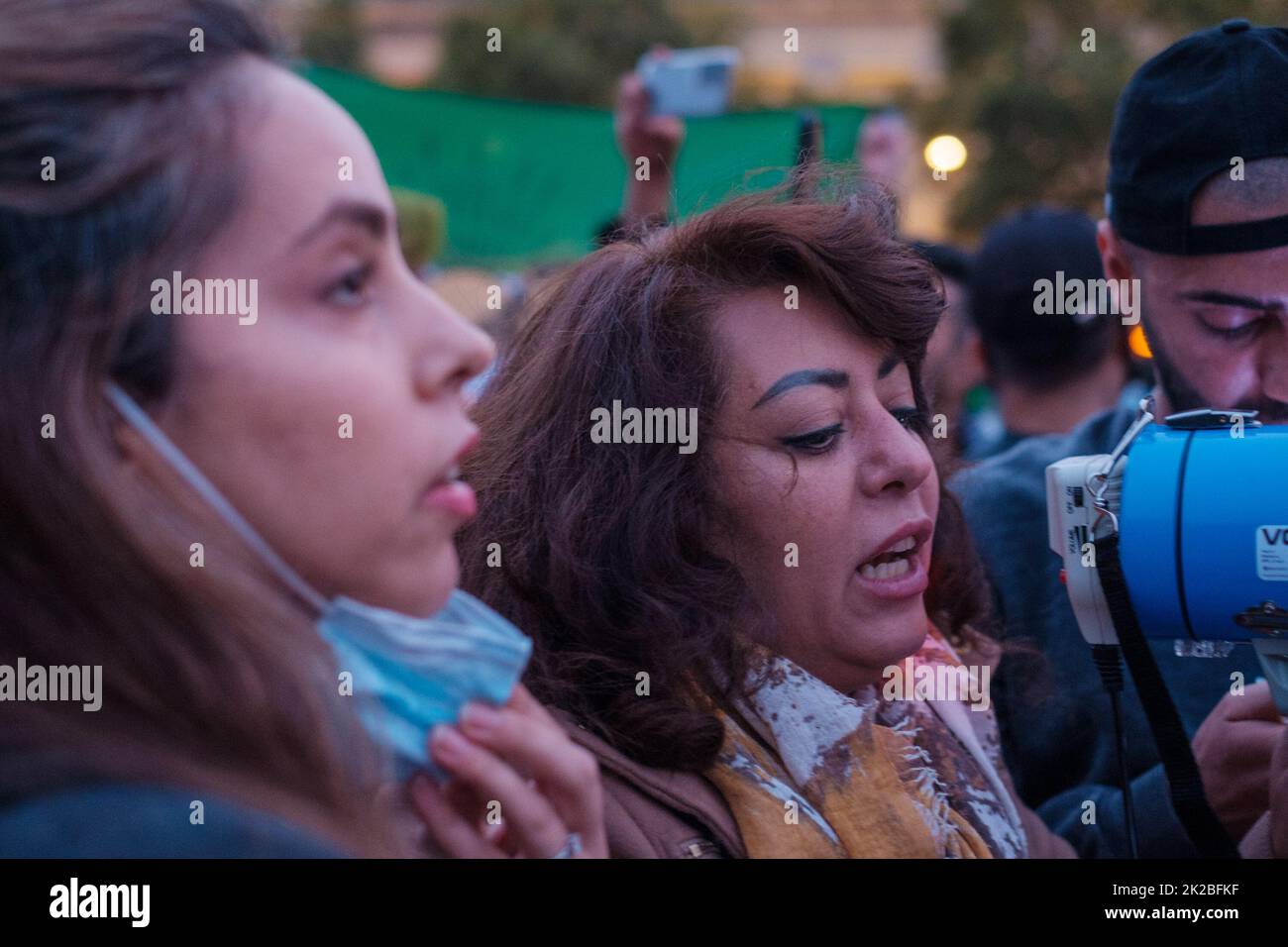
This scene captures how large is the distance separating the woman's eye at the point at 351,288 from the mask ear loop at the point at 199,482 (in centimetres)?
19

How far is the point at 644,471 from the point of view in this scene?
175 centimetres

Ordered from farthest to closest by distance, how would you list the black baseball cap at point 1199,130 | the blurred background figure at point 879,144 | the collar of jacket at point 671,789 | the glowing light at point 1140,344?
the blurred background figure at point 879,144, the glowing light at point 1140,344, the black baseball cap at point 1199,130, the collar of jacket at point 671,789

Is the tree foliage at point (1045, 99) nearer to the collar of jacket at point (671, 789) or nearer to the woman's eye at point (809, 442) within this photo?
the woman's eye at point (809, 442)

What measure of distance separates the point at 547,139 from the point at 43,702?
15.9ft

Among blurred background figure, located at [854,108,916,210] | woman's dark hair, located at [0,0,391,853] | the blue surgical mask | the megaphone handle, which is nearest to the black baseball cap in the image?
the megaphone handle

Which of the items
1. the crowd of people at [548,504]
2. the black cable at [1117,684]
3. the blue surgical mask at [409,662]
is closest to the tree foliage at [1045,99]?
the crowd of people at [548,504]

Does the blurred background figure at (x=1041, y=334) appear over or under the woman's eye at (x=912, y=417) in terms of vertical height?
over

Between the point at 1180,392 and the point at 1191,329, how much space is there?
11 cm

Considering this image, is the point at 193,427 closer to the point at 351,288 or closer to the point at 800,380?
the point at 351,288

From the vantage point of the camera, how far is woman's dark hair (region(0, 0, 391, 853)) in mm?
1067

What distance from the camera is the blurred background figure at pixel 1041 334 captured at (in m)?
3.61

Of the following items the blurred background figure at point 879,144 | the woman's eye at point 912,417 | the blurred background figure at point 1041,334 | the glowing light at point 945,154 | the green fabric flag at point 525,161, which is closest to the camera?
the woman's eye at point 912,417

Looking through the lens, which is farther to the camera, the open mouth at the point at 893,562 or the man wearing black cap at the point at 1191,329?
the man wearing black cap at the point at 1191,329

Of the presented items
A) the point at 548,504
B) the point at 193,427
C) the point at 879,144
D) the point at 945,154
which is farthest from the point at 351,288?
the point at 879,144
